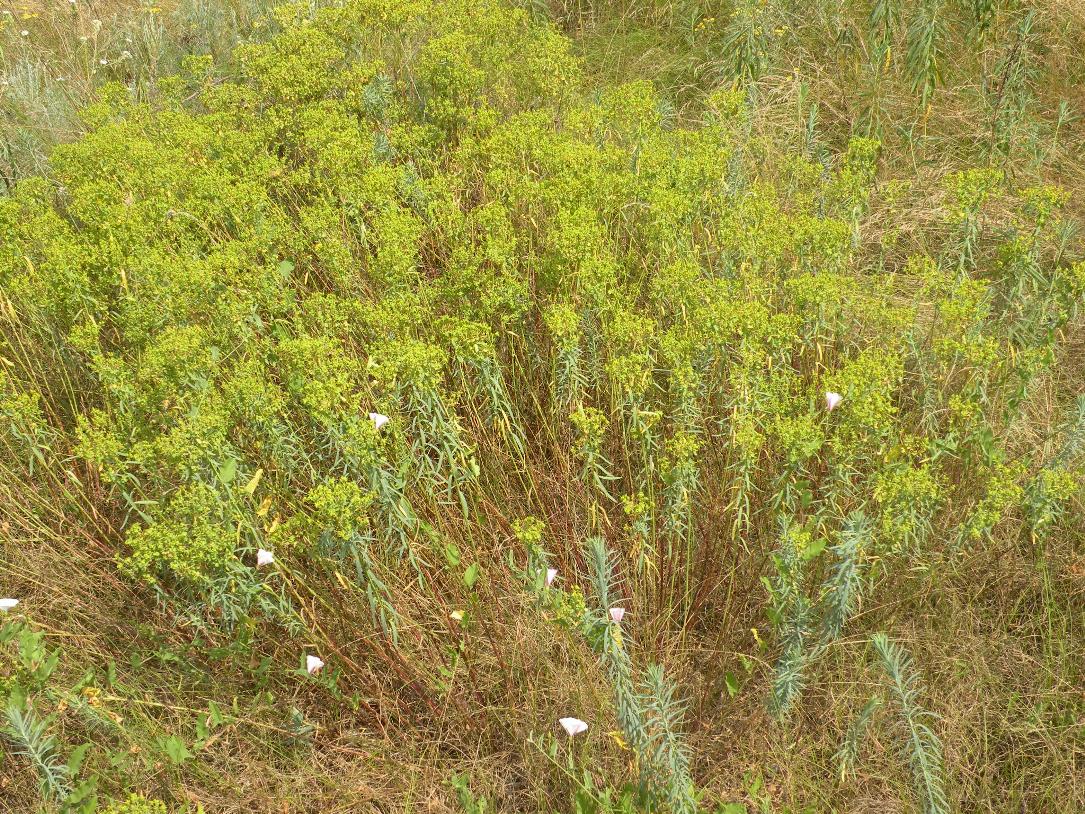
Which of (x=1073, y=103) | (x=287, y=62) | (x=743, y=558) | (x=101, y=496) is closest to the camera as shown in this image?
(x=743, y=558)

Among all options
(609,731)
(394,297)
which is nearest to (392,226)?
(394,297)

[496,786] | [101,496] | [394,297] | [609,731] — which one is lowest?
[496,786]

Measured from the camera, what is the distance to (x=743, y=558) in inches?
98.8

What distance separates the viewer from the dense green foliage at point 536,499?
7.11 ft

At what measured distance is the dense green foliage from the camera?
2.17 m

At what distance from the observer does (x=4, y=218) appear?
10.1 ft

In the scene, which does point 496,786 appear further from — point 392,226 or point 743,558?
point 392,226

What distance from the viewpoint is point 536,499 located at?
110 inches

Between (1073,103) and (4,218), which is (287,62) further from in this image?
(1073,103)

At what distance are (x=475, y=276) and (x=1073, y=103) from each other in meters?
3.34

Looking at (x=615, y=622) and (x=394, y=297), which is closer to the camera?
(x=615, y=622)

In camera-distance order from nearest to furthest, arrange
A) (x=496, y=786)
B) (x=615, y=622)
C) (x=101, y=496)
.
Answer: (x=615, y=622), (x=496, y=786), (x=101, y=496)

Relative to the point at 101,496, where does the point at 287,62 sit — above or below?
above

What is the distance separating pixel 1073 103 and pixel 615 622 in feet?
12.6
